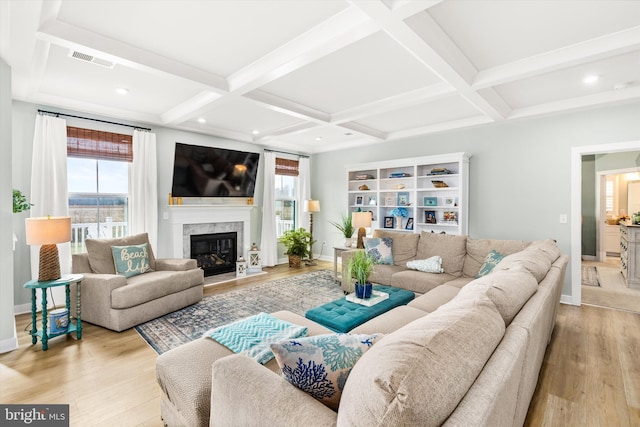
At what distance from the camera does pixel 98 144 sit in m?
4.18

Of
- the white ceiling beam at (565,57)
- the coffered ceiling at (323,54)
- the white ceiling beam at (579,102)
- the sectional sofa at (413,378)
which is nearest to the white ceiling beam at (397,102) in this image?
the coffered ceiling at (323,54)

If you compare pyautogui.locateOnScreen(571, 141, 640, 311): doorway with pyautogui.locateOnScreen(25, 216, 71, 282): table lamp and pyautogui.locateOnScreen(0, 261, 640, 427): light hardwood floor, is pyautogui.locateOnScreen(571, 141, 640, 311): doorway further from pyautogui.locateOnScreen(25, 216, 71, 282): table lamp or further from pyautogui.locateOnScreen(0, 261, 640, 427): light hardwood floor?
pyautogui.locateOnScreen(25, 216, 71, 282): table lamp

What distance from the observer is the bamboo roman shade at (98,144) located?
13.1 feet

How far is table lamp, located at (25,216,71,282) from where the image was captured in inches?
105

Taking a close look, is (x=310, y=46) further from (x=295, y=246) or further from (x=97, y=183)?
(x=295, y=246)

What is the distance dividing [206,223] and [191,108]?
2053mm

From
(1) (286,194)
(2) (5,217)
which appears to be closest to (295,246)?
(1) (286,194)

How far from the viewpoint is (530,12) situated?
6.95 feet

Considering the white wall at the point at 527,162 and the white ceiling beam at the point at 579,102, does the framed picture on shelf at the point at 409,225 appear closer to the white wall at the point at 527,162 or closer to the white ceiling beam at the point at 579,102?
the white wall at the point at 527,162

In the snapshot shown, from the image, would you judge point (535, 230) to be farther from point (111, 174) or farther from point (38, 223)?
point (111, 174)

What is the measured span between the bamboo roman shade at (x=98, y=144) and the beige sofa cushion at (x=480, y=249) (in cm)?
483

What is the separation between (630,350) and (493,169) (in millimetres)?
2722

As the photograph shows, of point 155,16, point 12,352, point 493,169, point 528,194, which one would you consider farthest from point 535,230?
point 12,352

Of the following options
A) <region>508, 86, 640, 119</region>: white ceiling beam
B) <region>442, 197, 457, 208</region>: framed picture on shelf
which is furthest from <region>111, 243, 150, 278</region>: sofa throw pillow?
<region>508, 86, 640, 119</region>: white ceiling beam
